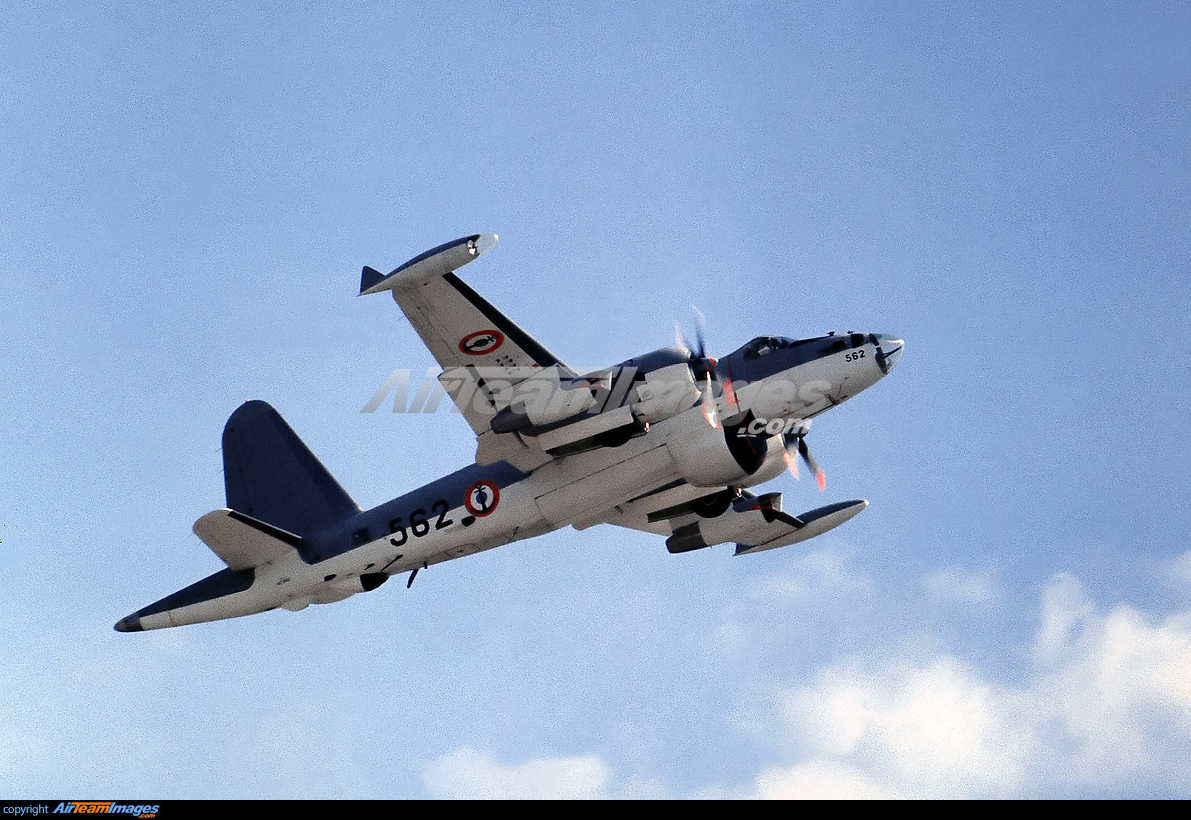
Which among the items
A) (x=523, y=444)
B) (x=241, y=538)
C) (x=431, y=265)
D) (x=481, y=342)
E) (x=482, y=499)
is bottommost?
(x=241, y=538)

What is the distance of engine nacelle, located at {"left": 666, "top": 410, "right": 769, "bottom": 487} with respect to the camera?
30.1 meters

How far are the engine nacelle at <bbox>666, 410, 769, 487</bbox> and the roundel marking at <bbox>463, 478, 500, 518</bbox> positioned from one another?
498cm

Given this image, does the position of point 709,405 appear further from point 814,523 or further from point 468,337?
point 814,523

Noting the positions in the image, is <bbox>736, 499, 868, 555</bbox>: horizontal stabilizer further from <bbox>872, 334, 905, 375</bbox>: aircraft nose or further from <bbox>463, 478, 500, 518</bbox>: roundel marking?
<bbox>463, 478, 500, 518</bbox>: roundel marking

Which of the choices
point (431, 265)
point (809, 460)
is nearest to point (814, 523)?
point (809, 460)

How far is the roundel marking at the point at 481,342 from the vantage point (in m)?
28.6

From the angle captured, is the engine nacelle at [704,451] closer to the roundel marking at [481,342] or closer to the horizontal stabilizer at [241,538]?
the roundel marking at [481,342]

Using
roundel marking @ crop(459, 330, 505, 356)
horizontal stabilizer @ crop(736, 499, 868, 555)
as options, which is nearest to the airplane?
roundel marking @ crop(459, 330, 505, 356)

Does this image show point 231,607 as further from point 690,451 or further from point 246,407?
point 690,451

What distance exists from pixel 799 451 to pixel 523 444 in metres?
Result: 9.59

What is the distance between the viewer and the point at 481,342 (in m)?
28.8
